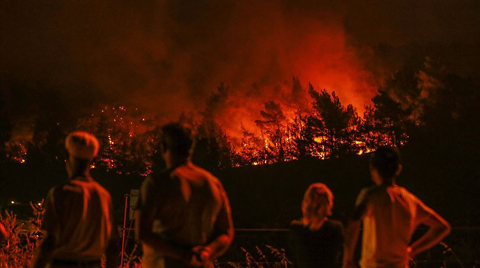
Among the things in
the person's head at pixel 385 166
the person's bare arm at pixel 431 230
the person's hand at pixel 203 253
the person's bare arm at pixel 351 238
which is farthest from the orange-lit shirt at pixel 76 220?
the person's bare arm at pixel 431 230

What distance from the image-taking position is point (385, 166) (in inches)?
141

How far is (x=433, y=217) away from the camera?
3682 millimetres

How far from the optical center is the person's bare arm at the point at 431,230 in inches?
144

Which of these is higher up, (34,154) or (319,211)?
(34,154)

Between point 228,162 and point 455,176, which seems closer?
point 455,176

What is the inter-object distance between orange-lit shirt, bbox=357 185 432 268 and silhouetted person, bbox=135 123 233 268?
3.36 feet

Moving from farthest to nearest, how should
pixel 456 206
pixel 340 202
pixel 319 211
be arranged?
pixel 340 202 → pixel 456 206 → pixel 319 211

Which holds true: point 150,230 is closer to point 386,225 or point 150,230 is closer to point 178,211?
point 178,211

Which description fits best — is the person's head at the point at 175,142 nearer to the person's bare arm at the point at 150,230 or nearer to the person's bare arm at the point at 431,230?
the person's bare arm at the point at 150,230

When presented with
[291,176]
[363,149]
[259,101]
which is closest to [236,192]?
[291,176]

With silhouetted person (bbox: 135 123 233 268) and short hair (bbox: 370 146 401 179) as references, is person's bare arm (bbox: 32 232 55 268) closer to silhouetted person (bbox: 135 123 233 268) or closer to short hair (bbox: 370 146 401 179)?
silhouetted person (bbox: 135 123 233 268)

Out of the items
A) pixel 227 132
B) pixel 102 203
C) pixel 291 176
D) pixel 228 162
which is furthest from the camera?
pixel 227 132

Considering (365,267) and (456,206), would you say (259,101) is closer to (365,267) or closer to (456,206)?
(456,206)

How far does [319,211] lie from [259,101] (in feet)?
186
